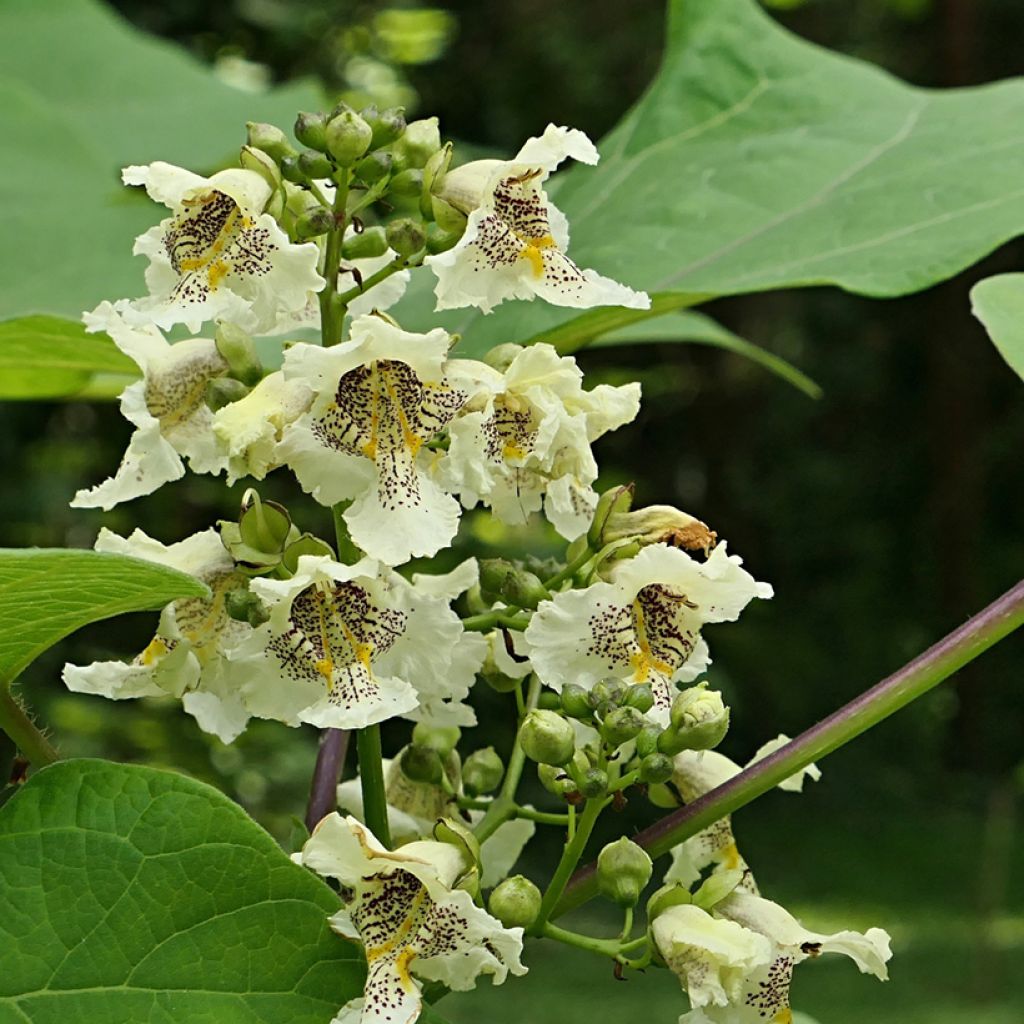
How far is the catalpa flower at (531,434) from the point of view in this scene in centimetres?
66

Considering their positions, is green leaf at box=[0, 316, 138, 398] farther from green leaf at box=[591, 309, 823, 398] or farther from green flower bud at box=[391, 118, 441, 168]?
green leaf at box=[591, 309, 823, 398]

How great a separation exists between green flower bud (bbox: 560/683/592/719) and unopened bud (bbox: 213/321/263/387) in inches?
8.4

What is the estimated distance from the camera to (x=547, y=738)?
681 millimetres

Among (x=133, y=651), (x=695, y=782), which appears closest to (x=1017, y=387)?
(x=133, y=651)

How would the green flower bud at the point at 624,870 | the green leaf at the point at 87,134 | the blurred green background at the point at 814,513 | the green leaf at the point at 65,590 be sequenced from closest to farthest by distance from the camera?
the green leaf at the point at 65,590, the green flower bud at the point at 624,870, the green leaf at the point at 87,134, the blurred green background at the point at 814,513

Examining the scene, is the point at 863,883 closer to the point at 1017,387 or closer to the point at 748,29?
the point at 1017,387

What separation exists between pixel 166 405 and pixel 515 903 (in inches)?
11.4

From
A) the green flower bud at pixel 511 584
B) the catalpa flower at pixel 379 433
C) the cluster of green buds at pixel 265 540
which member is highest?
the catalpa flower at pixel 379 433

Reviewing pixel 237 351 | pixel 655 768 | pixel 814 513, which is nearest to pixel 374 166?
pixel 237 351

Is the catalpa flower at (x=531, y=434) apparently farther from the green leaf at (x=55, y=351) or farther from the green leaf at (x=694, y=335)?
the green leaf at (x=694, y=335)

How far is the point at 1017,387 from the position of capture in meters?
7.48

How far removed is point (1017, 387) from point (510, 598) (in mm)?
7209

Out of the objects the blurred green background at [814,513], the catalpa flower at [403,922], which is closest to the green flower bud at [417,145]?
the catalpa flower at [403,922]

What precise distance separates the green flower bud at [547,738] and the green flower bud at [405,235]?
0.23m
